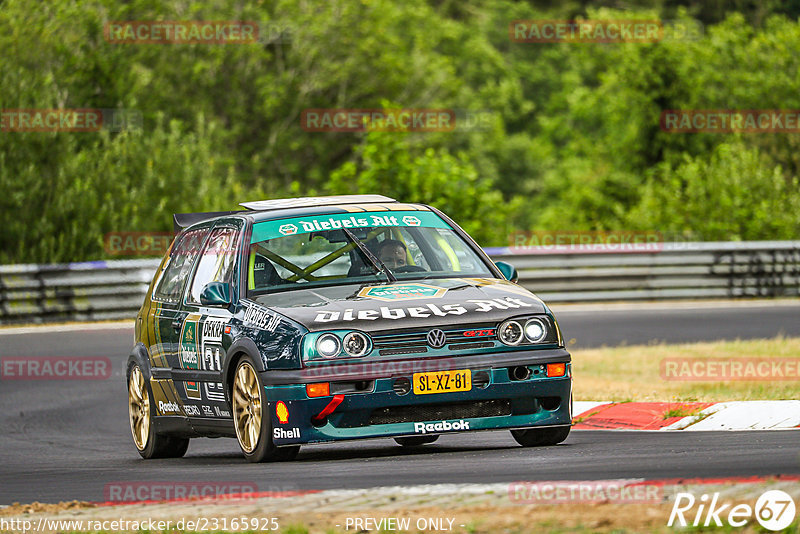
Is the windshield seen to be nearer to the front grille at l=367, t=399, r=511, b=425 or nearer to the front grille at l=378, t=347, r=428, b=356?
the front grille at l=378, t=347, r=428, b=356

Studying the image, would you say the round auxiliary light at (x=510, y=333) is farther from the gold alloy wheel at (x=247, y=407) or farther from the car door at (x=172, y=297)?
the car door at (x=172, y=297)

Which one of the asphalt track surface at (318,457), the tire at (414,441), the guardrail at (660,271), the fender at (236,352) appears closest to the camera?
the asphalt track surface at (318,457)

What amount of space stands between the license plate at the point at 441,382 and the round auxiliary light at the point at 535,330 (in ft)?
1.71

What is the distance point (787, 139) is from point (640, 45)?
703cm

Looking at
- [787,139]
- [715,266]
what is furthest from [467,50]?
[715,266]

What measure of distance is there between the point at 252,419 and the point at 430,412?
3.57 feet

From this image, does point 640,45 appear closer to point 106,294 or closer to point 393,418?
point 106,294

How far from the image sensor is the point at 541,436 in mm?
9188

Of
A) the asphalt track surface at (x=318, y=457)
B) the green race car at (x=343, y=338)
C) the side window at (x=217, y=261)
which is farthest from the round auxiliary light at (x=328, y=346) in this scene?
the side window at (x=217, y=261)

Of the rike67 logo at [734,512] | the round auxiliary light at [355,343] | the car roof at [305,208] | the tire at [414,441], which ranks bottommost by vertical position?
the tire at [414,441]

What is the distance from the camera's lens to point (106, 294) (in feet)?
69.0

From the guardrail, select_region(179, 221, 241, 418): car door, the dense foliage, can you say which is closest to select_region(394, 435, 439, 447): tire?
select_region(179, 221, 241, 418): car door

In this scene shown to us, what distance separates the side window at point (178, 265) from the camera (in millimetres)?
10336

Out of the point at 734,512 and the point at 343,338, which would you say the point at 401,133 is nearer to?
the point at 343,338
